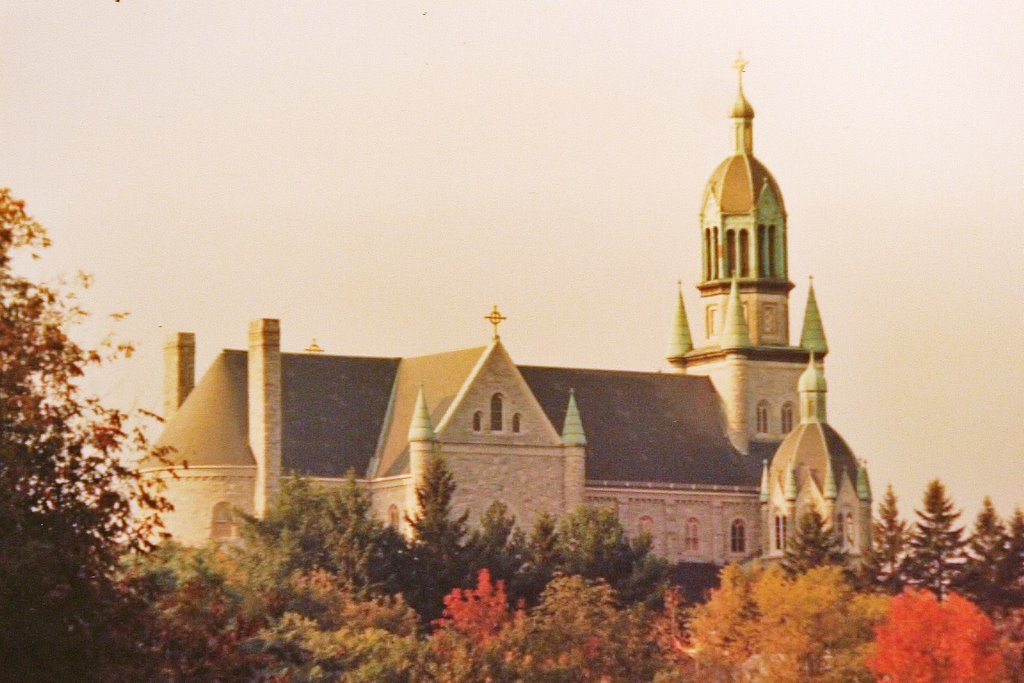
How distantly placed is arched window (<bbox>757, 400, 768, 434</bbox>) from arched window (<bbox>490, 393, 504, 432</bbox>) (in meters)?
18.1

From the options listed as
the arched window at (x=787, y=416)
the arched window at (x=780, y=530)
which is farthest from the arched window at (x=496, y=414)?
the arched window at (x=787, y=416)

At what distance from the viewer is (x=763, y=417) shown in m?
153

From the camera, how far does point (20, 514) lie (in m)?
47.6

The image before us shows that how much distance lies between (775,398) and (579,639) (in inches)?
1673

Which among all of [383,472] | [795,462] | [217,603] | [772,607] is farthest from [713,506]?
[217,603]

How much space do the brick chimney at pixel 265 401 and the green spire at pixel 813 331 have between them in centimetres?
2739

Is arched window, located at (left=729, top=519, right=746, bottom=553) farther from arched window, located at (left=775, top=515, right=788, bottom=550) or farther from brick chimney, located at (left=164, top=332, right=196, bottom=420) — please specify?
brick chimney, located at (left=164, top=332, right=196, bottom=420)

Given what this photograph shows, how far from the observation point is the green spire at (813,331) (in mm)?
153875

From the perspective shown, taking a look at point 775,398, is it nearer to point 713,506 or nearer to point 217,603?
point 713,506

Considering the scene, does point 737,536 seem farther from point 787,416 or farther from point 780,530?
point 787,416

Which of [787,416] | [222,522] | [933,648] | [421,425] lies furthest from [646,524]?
[933,648]

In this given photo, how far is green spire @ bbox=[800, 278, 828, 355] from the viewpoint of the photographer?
505 ft

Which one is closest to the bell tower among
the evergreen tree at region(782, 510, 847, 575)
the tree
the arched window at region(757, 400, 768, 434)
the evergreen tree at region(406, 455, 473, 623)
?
the arched window at region(757, 400, 768, 434)

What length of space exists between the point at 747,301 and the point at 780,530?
12868 mm
